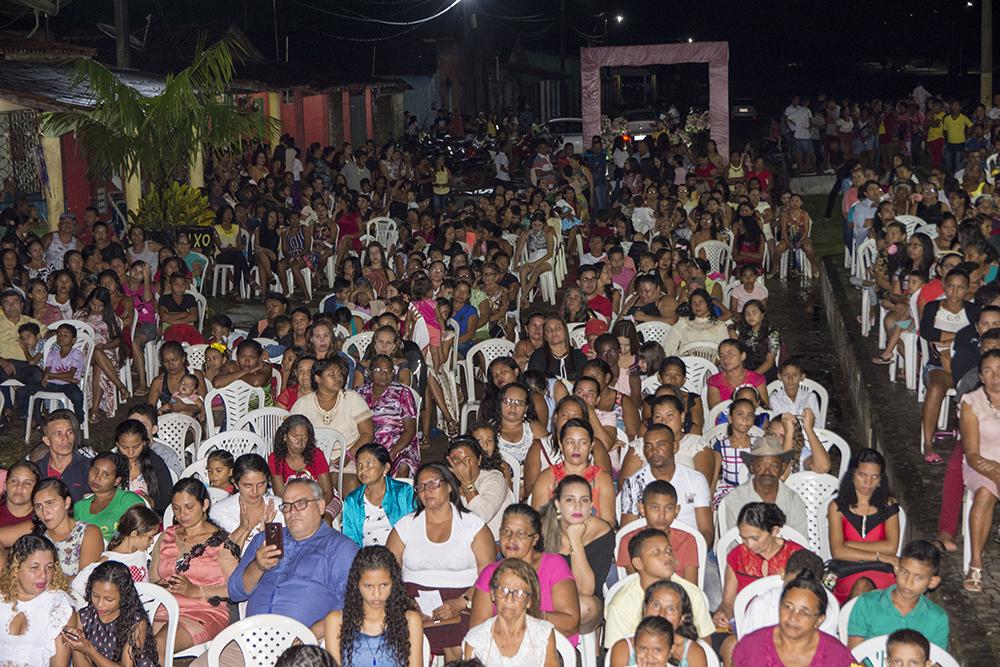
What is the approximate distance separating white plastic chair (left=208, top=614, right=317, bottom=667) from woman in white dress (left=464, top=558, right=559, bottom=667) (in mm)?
714

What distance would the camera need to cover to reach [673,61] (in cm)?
2542

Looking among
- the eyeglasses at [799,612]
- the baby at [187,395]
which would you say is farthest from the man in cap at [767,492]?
the baby at [187,395]

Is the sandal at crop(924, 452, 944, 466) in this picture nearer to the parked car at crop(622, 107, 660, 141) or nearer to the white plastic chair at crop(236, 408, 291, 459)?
the white plastic chair at crop(236, 408, 291, 459)

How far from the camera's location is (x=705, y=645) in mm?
5344

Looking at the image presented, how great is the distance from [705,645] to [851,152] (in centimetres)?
2391

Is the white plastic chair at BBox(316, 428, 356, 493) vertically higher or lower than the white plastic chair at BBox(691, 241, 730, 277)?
lower

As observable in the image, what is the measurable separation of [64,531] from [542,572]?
7.90 ft

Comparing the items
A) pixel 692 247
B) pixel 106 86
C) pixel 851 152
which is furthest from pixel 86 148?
pixel 851 152

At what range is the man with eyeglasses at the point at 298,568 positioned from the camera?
6.04 m

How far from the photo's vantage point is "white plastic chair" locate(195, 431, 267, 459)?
8.21m

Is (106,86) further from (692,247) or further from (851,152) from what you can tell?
(851,152)

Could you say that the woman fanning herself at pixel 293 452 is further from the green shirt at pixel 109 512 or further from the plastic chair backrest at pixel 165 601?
the plastic chair backrest at pixel 165 601

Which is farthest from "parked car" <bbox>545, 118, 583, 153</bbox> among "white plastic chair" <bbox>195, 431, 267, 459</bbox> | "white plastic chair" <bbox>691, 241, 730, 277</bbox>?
"white plastic chair" <bbox>195, 431, 267, 459</bbox>

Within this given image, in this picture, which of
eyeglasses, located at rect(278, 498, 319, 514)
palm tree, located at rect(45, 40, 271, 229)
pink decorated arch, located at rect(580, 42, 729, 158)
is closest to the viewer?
eyeglasses, located at rect(278, 498, 319, 514)
